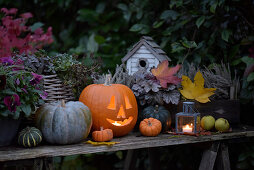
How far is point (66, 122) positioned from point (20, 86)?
307 millimetres

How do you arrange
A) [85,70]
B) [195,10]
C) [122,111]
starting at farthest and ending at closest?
1. [195,10]
2. [85,70]
3. [122,111]

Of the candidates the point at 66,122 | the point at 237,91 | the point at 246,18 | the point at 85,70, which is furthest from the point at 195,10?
the point at 66,122

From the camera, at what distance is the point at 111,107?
178 centimetres

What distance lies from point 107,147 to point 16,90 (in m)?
0.58

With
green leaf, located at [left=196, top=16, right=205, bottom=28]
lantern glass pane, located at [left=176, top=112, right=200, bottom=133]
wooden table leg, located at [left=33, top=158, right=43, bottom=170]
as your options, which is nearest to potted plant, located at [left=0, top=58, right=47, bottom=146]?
wooden table leg, located at [left=33, top=158, right=43, bottom=170]

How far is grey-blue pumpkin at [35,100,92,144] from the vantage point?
1529 millimetres

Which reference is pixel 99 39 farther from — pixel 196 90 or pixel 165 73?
pixel 196 90

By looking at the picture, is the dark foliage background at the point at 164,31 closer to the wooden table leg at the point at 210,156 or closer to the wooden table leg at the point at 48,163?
the wooden table leg at the point at 210,156

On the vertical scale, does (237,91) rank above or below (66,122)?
above

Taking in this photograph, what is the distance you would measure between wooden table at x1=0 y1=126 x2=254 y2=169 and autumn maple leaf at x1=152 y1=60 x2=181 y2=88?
37 centimetres

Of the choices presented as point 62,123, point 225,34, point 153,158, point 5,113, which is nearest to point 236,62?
point 225,34

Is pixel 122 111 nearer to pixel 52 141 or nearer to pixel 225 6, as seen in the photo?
pixel 52 141

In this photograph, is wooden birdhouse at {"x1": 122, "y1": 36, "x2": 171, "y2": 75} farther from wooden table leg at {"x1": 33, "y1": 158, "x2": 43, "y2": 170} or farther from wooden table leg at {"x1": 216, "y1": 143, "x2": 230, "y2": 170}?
wooden table leg at {"x1": 33, "y1": 158, "x2": 43, "y2": 170}

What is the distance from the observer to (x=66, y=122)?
1.53m
